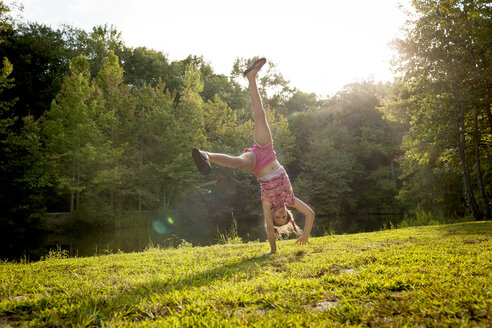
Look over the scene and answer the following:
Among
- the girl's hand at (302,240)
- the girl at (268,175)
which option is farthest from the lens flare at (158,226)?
the girl at (268,175)

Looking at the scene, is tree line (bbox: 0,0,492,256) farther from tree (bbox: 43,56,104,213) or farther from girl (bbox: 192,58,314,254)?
girl (bbox: 192,58,314,254)

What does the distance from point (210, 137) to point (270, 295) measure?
28.1 m

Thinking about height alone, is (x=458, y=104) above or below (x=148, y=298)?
above

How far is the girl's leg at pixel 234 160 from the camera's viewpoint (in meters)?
4.39

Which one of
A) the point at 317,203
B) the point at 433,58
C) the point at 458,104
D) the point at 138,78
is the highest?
the point at 138,78

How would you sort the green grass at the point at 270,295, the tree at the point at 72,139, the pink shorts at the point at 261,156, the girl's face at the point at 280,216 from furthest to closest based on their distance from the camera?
the tree at the point at 72,139, the pink shorts at the point at 261,156, the girl's face at the point at 280,216, the green grass at the point at 270,295

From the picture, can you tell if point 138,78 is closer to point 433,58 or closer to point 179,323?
point 433,58

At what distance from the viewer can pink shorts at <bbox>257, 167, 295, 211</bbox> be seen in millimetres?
4910

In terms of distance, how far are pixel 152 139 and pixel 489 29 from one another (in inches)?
922

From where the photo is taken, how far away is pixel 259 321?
1.95 metres

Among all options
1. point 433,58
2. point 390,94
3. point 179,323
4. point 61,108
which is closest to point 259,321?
point 179,323

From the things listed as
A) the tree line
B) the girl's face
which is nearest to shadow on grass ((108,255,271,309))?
→ the girl's face

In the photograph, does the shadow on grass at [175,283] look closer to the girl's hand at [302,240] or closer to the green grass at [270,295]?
the green grass at [270,295]

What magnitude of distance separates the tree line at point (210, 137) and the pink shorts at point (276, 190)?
970cm
